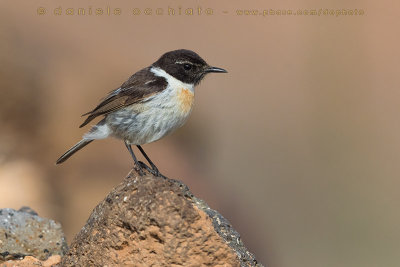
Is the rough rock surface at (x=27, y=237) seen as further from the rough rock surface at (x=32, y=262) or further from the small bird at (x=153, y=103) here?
the small bird at (x=153, y=103)

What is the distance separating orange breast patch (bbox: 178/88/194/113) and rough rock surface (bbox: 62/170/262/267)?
1612 mm

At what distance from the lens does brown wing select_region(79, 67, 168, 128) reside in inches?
279

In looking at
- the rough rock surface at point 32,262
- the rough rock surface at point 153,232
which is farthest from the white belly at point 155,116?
the rough rock surface at point 153,232

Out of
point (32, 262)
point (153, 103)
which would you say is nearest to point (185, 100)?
point (153, 103)

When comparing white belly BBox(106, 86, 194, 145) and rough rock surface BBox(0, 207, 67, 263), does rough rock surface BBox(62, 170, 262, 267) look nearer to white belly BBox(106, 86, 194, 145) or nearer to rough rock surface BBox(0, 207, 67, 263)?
rough rock surface BBox(0, 207, 67, 263)

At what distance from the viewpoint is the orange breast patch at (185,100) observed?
7.05 metres

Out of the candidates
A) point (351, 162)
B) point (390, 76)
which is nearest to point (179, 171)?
point (351, 162)

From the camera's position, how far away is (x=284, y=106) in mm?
16031

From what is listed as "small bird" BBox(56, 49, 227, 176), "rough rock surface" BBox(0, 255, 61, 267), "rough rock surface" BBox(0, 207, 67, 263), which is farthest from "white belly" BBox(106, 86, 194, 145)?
"rough rock surface" BBox(0, 255, 61, 267)

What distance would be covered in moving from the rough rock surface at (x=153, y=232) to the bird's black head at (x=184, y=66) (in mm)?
2069

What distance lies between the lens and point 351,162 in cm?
1546

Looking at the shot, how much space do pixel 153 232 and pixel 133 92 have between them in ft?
7.36

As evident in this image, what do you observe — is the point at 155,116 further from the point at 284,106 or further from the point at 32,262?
the point at 284,106

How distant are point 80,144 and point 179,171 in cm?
342
